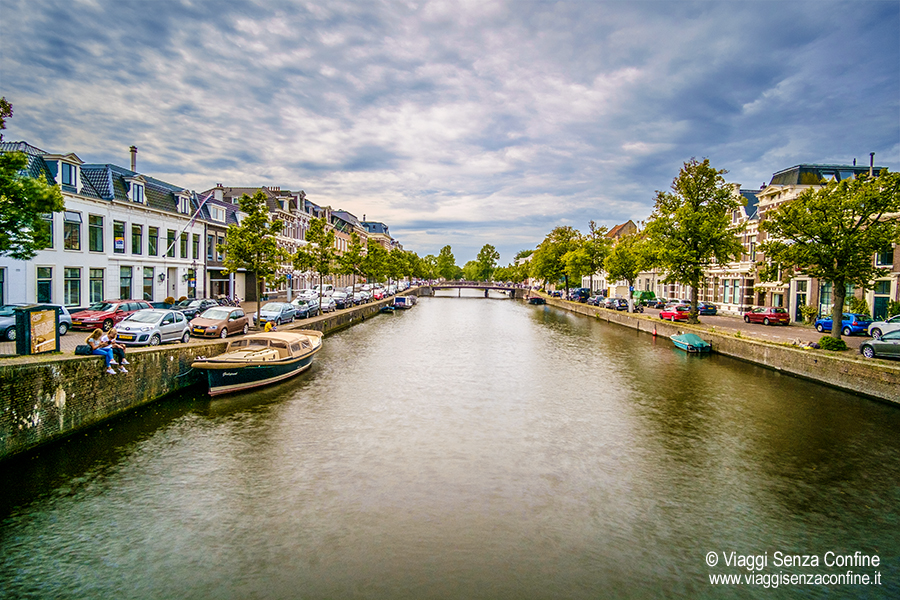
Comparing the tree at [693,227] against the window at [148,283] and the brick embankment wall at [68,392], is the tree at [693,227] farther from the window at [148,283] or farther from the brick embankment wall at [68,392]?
the window at [148,283]

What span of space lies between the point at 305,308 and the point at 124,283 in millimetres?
13186

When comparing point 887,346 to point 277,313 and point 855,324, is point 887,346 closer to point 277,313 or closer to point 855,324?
point 855,324

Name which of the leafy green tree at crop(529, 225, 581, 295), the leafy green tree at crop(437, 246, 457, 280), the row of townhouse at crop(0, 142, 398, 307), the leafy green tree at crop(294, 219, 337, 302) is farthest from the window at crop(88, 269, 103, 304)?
the leafy green tree at crop(437, 246, 457, 280)

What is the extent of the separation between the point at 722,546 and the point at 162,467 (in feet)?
44.2

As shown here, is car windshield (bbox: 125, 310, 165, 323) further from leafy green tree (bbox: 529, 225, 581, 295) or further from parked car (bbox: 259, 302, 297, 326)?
leafy green tree (bbox: 529, 225, 581, 295)

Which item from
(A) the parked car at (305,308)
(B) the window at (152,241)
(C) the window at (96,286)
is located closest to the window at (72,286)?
(C) the window at (96,286)

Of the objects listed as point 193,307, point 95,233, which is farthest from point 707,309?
point 95,233

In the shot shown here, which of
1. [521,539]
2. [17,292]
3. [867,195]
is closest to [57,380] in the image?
[521,539]

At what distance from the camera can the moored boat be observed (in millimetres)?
19094

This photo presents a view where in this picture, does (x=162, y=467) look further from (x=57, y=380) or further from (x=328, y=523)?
(x=328, y=523)

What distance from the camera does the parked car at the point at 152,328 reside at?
1955 centimetres

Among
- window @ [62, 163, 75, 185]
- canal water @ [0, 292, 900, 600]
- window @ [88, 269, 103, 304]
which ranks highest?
window @ [62, 163, 75, 185]

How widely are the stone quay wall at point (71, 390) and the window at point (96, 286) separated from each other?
18.4m

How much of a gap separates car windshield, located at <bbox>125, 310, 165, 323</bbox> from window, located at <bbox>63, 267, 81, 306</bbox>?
13613 mm
